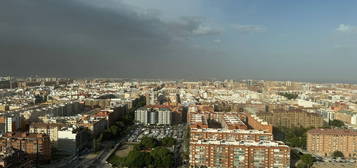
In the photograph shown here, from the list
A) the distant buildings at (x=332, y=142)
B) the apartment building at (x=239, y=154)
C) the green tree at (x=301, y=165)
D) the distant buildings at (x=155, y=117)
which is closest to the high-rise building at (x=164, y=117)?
the distant buildings at (x=155, y=117)

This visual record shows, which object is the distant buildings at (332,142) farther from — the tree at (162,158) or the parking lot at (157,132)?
the tree at (162,158)

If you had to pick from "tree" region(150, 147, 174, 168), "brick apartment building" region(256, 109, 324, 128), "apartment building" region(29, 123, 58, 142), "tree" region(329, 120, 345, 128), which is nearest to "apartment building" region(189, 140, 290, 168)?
"tree" region(150, 147, 174, 168)

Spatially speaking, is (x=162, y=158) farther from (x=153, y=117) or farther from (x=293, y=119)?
(x=293, y=119)

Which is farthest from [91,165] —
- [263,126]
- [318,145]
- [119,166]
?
[318,145]

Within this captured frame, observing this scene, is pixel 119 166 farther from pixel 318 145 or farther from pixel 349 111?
pixel 349 111

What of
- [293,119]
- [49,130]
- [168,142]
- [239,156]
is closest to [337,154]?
[239,156]

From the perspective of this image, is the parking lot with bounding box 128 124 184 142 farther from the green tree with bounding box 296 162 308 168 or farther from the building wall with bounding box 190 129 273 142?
the green tree with bounding box 296 162 308 168
